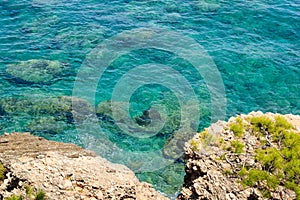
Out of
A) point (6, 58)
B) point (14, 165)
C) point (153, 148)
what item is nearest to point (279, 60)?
point (153, 148)

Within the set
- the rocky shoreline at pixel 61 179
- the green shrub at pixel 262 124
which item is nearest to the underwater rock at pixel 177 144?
the rocky shoreline at pixel 61 179

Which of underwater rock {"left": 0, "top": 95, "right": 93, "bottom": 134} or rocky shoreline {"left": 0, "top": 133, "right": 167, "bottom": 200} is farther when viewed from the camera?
underwater rock {"left": 0, "top": 95, "right": 93, "bottom": 134}

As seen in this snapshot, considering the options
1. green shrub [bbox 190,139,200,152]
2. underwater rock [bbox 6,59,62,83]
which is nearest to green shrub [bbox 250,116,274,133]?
green shrub [bbox 190,139,200,152]

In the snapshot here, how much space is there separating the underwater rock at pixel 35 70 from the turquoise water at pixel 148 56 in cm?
39

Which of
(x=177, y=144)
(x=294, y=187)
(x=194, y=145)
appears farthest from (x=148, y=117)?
(x=294, y=187)

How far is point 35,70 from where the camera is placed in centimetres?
2958

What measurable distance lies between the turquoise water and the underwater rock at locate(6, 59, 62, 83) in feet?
1.27

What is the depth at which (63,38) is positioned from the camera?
33.5 meters

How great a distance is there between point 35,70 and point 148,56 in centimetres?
915

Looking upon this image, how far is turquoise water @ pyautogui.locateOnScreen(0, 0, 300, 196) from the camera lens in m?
24.6

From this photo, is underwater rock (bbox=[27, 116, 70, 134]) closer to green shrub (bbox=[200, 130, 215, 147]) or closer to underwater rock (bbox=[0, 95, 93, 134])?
underwater rock (bbox=[0, 95, 93, 134])

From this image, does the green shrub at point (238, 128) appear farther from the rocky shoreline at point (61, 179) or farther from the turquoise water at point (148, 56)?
the turquoise water at point (148, 56)

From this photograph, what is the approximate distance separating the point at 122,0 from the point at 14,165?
1198 inches

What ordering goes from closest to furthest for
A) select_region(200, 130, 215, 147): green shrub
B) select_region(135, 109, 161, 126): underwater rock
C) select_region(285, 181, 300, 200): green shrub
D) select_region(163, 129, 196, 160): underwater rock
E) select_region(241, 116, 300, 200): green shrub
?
select_region(285, 181, 300, 200): green shrub
select_region(241, 116, 300, 200): green shrub
select_region(200, 130, 215, 147): green shrub
select_region(163, 129, 196, 160): underwater rock
select_region(135, 109, 161, 126): underwater rock
